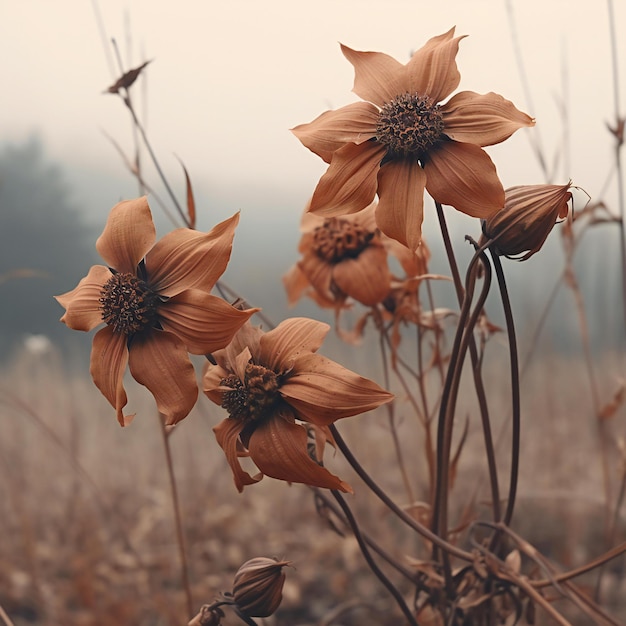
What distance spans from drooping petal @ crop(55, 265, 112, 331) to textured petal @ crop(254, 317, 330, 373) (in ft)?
0.29

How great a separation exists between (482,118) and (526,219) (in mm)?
65

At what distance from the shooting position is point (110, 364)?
0.37 metres

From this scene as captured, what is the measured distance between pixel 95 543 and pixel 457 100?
115 centimetres

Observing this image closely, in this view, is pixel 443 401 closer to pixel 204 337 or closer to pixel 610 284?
pixel 204 337

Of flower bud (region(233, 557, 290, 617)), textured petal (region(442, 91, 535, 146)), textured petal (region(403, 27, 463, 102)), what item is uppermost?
textured petal (region(403, 27, 463, 102))

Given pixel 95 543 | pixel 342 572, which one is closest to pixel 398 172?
pixel 342 572

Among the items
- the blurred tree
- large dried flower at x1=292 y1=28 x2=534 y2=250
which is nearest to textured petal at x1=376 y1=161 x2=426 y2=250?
large dried flower at x1=292 y1=28 x2=534 y2=250

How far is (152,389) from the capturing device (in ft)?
1.15

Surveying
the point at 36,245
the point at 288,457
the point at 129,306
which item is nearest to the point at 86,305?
the point at 129,306

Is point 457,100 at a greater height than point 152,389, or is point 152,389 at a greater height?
point 457,100

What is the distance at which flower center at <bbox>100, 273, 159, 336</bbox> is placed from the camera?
14.4 inches

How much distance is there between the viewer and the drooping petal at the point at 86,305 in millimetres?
385

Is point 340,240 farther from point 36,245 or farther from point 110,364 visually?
point 36,245

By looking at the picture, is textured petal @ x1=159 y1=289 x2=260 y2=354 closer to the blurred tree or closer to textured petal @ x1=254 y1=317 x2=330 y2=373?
textured petal @ x1=254 y1=317 x2=330 y2=373
